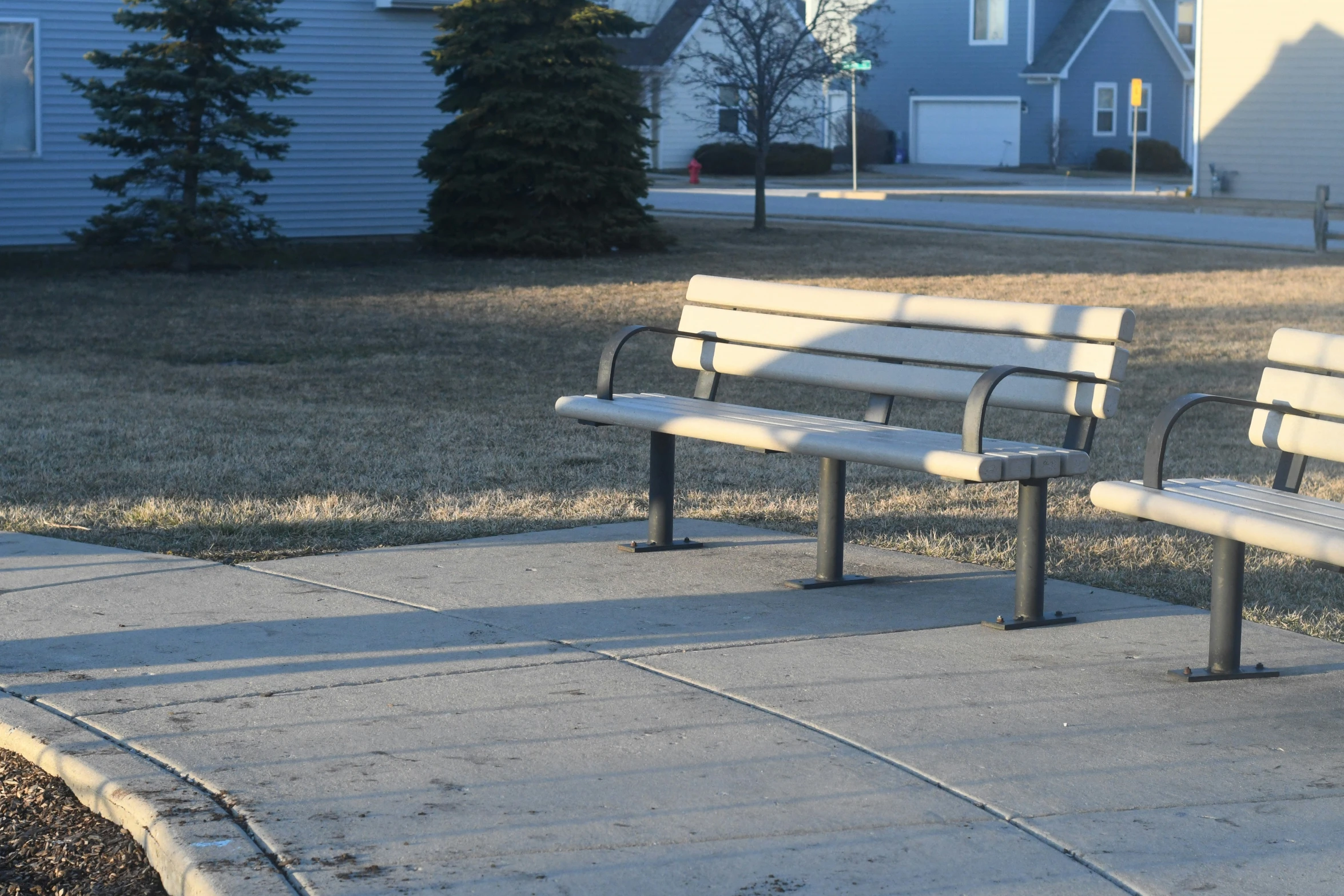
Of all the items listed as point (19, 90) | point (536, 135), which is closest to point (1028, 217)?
point (536, 135)

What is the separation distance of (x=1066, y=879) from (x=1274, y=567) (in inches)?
137

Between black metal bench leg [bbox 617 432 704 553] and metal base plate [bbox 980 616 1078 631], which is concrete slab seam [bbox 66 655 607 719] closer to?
metal base plate [bbox 980 616 1078 631]

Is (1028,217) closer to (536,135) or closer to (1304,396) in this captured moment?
(536,135)

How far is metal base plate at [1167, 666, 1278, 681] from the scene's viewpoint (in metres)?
4.71

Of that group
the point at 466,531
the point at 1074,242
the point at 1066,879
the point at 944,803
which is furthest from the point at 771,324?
the point at 1074,242

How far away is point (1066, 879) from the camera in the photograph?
328 centimetres

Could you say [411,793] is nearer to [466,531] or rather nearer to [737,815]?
[737,815]

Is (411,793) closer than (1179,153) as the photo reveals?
Yes

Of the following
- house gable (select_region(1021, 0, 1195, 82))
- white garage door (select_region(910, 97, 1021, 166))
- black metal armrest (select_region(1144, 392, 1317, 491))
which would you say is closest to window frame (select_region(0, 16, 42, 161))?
black metal armrest (select_region(1144, 392, 1317, 491))

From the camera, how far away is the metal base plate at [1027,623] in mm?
5238

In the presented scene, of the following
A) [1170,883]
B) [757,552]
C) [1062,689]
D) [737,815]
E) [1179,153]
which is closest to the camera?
[1170,883]

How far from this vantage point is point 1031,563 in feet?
17.2

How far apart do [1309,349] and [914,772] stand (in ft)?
6.45

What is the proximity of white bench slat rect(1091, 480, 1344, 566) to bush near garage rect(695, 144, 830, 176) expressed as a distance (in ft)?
146
